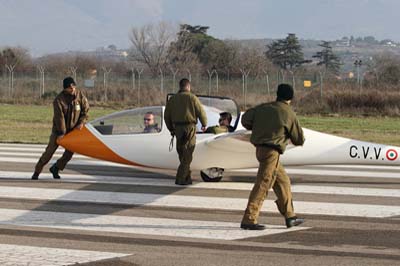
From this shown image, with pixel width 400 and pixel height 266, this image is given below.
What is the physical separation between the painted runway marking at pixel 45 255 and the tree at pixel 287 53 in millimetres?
99803

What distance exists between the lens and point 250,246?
838 centimetres

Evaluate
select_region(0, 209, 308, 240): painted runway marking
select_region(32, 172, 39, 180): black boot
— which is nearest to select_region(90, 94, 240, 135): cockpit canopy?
select_region(32, 172, 39, 180): black boot

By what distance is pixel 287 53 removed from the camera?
109625mm

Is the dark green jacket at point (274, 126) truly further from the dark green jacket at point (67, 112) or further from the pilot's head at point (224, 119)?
the dark green jacket at point (67, 112)

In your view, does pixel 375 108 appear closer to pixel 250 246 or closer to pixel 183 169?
pixel 183 169

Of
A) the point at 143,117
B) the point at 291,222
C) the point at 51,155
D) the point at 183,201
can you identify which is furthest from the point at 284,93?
the point at 51,155

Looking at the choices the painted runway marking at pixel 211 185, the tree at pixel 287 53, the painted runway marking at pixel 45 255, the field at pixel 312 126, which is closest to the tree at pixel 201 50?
the tree at pixel 287 53

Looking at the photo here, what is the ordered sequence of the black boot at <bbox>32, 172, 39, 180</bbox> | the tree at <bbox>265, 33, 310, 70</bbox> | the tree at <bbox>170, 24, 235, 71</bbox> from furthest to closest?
the tree at <bbox>265, 33, 310, 70</bbox>
the tree at <bbox>170, 24, 235, 71</bbox>
the black boot at <bbox>32, 172, 39, 180</bbox>

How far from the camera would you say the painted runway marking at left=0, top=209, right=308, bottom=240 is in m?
9.12

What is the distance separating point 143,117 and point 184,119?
132 centimetres

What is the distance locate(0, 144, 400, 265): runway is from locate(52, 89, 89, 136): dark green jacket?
97 centimetres

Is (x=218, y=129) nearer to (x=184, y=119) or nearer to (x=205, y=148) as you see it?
(x=205, y=148)

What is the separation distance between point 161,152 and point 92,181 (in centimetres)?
136

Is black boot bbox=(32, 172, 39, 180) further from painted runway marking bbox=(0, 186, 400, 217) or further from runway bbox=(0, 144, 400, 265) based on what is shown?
painted runway marking bbox=(0, 186, 400, 217)
